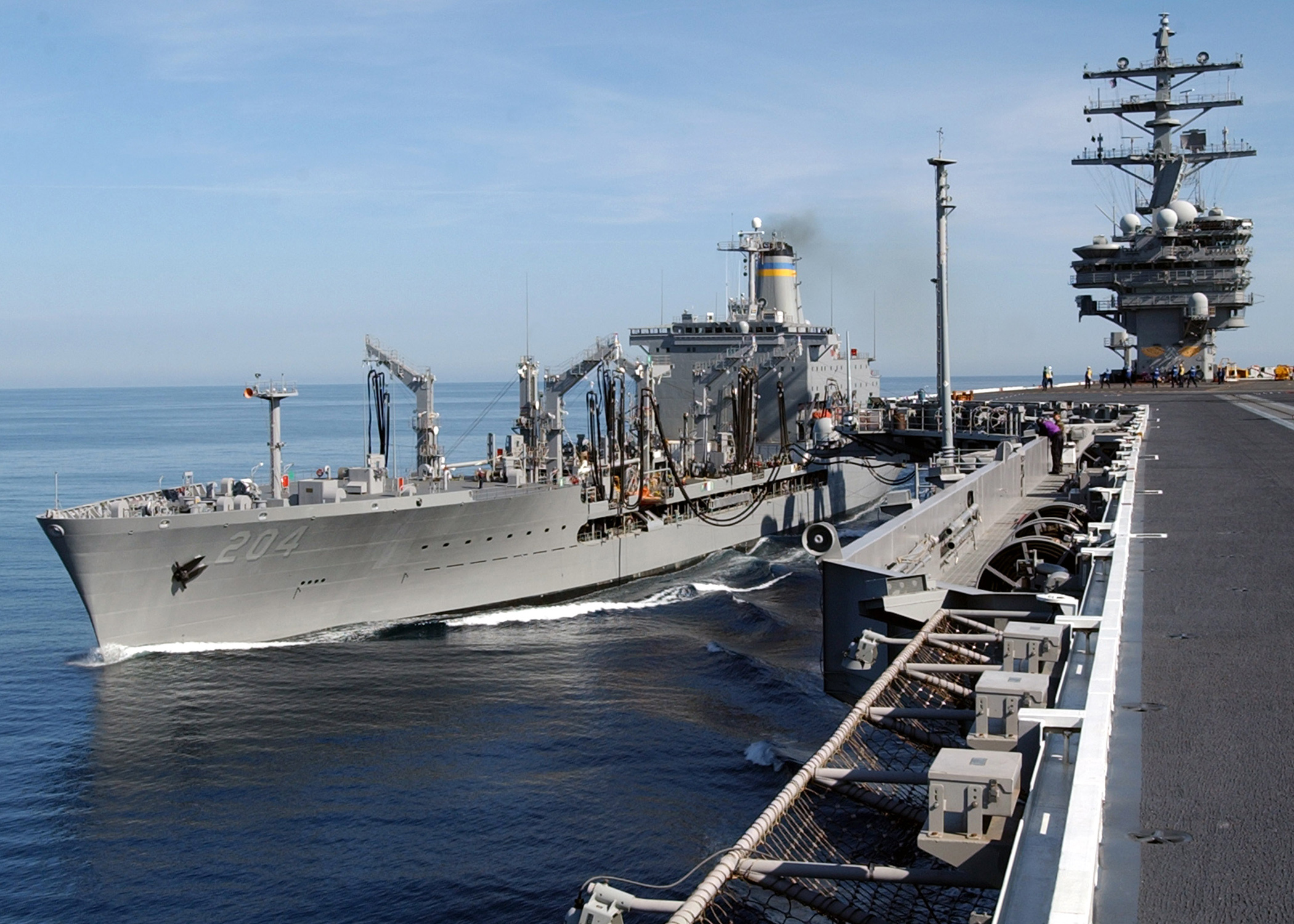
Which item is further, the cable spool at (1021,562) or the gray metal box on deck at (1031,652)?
the cable spool at (1021,562)

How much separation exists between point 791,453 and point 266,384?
69.4 feet

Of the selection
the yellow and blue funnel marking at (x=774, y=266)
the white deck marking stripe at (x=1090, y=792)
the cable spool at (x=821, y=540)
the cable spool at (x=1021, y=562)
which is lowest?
the cable spool at (x=1021, y=562)

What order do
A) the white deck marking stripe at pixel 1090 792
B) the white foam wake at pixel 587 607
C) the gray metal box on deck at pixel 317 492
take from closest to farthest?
the white deck marking stripe at pixel 1090 792, the gray metal box on deck at pixel 317 492, the white foam wake at pixel 587 607

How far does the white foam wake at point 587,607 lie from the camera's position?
23.8 m

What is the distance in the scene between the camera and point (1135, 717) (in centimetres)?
498

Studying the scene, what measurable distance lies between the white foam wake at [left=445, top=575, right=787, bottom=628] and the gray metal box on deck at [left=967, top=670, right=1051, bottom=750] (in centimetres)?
1933

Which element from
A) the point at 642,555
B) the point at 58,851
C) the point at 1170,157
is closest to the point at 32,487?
the point at 642,555

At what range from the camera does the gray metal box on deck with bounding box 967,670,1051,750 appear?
14.8 ft

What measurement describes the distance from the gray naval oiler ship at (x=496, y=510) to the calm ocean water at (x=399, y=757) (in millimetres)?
912

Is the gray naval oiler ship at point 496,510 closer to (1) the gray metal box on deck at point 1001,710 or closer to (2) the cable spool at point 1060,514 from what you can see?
(2) the cable spool at point 1060,514

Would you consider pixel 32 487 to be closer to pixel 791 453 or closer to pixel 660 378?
pixel 660 378

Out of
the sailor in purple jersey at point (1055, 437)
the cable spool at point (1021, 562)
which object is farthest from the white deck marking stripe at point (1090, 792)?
the sailor in purple jersey at point (1055, 437)

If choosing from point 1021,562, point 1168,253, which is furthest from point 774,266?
point 1021,562

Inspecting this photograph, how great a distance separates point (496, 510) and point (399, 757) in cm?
943
